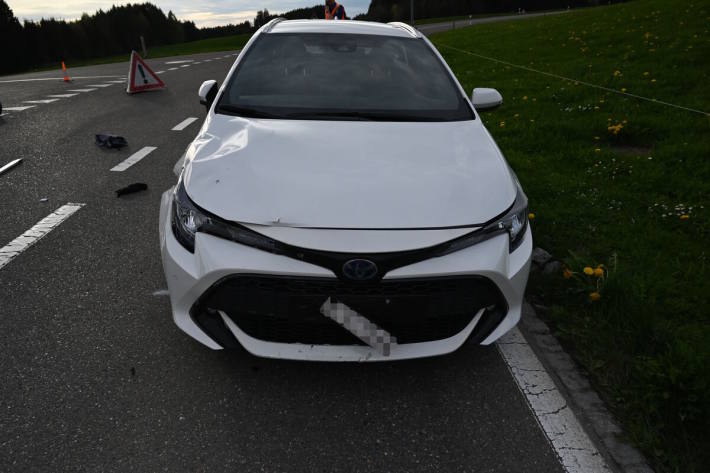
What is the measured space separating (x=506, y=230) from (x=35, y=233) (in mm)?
3617

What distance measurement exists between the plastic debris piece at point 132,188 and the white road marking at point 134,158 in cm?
82

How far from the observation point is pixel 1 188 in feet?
17.0

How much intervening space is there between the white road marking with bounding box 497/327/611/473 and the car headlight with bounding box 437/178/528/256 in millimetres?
660

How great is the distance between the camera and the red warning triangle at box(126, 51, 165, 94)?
36.0 ft

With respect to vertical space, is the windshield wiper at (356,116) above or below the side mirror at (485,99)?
above

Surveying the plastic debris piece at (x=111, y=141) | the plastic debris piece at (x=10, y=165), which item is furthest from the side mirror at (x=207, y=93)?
the plastic debris piece at (x=111, y=141)

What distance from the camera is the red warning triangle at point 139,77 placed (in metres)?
11.0

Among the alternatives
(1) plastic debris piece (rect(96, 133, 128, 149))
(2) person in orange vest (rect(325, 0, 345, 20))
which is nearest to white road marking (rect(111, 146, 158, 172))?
(1) plastic debris piece (rect(96, 133, 128, 149))

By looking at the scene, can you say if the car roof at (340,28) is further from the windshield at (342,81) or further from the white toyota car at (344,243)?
the white toyota car at (344,243)

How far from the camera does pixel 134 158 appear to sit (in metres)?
6.18

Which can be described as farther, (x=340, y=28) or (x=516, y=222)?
(x=340, y=28)

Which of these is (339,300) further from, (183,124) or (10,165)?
(183,124)

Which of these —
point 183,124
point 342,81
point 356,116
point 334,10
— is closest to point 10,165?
point 183,124

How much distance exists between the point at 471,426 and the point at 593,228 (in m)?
2.35
